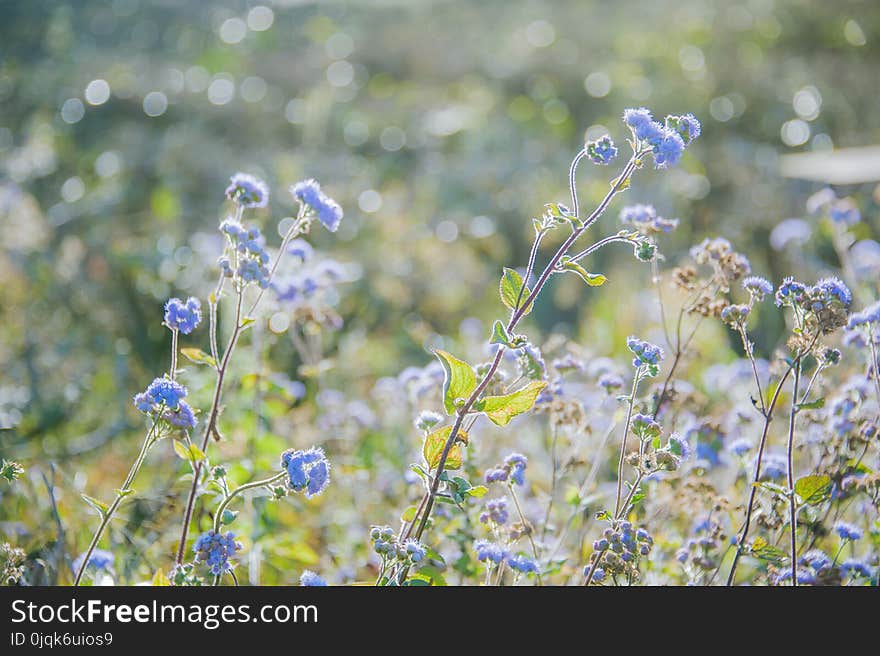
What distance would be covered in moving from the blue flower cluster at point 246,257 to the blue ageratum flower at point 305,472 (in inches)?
13.4

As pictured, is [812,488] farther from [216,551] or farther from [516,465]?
[216,551]

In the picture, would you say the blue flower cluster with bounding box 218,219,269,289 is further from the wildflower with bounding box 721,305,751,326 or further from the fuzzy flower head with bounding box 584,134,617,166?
the wildflower with bounding box 721,305,751,326

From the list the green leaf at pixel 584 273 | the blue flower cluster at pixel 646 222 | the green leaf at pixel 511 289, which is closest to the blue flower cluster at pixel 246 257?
the green leaf at pixel 511 289

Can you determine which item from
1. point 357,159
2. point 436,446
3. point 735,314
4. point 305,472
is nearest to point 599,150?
point 735,314

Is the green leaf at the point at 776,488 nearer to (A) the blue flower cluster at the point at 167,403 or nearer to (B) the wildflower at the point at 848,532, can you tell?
(B) the wildflower at the point at 848,532

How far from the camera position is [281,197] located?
17.4 feet

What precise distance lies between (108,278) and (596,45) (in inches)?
262

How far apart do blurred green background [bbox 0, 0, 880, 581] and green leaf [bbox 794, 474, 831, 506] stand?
1.21 metres

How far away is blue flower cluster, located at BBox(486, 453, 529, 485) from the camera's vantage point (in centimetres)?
190

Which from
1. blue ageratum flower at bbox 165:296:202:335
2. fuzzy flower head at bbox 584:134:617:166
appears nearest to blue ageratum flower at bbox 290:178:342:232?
blue ageratum flower at bbox 165:296:202:335

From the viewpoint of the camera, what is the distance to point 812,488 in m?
1.83

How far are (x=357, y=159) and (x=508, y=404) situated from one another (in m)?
5.20

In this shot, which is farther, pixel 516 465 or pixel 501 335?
pixel 516 465
